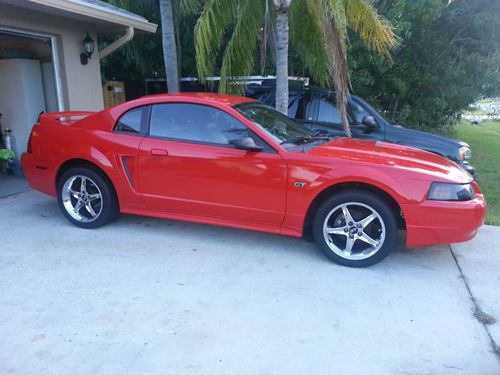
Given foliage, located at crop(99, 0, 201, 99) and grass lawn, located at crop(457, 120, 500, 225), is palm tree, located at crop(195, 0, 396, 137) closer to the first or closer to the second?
grass lawn, located at crop(457, 120, 500, 225)

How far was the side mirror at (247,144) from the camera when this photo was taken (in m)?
4.17

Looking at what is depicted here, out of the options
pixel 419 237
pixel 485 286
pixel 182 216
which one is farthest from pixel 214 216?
pixel 485 286

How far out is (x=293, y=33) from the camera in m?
8.15

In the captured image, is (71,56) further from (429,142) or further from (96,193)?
(429,142)

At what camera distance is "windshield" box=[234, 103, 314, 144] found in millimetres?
4496

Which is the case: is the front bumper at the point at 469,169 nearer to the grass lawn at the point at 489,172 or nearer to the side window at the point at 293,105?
the grass lawn at the point at 489,172

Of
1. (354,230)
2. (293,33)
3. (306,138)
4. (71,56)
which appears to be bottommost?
(354,230)

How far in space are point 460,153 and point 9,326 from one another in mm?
6361

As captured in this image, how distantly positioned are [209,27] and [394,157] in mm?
4252

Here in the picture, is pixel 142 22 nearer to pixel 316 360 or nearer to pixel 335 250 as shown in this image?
pixel 335 250

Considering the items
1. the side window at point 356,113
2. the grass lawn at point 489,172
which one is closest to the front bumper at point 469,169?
the grass lawn at point 489,172

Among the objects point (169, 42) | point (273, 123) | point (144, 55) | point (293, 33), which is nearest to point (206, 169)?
point (273, 123)

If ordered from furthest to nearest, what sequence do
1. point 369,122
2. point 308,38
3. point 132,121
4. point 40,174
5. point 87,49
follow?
point 87,49 < point 308,38 < point 369,122 < point 40,174 < point 132,121

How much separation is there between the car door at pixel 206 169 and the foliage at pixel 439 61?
778 centimetres
